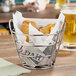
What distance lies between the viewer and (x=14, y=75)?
28.4 inches

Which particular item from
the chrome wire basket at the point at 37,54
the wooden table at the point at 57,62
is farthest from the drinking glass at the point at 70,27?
the chrome wire basket at the point at 37,54

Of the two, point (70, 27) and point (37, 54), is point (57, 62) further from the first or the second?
point (70, 27)

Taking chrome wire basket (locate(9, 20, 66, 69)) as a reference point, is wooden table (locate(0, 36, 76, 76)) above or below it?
below

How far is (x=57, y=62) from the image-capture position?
33.8 inches

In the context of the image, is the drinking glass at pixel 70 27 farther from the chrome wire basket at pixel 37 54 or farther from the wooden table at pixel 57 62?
the chrome wire basket at pixel 37 54

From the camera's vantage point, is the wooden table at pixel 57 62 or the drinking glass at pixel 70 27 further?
the drinking glass at pixel 70 27

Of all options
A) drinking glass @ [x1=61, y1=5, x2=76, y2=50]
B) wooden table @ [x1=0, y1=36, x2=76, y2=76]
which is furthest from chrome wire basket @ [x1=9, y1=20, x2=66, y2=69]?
drinking glass @ [x1=61, y1=5, x2=76, y2=50]

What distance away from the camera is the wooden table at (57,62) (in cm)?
75

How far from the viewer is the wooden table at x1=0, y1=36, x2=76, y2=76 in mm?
747

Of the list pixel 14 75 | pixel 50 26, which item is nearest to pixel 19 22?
pixel 50 26

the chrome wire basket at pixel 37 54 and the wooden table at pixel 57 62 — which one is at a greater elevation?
the chrome wire basket at pixel 37 54

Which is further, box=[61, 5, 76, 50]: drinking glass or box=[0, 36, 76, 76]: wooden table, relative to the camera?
box=[61, 5, 76, 50]: drinking glass

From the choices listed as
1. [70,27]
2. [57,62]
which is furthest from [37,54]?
[70,27]

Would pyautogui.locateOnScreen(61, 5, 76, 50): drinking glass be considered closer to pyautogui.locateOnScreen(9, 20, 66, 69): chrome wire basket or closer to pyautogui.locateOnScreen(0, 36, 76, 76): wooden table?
pyautogui.locateOnScreen(0, 36, 76, 76): wooden table
